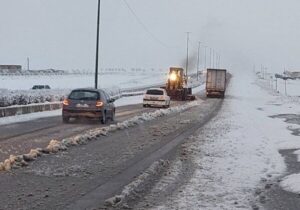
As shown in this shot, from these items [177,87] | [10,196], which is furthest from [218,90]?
[10,196]

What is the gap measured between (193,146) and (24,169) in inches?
259

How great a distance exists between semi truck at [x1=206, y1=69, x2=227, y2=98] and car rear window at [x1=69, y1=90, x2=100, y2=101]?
42630mm

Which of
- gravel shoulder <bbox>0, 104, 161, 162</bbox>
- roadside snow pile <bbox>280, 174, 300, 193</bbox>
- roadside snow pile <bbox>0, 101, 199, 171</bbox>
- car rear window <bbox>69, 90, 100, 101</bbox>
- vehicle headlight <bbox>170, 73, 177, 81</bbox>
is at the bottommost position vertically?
gravel shoulder <bbox>0, 104, 161, 162</bbox>

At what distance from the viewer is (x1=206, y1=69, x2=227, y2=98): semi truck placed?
67062 mm

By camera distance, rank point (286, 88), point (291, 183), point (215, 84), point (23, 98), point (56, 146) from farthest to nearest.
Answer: point (286, 88), point (215, 84), point (23, 98), point (56, 146), point (291, 183)

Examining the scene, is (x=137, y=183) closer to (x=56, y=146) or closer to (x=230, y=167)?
(x=230, y=167)

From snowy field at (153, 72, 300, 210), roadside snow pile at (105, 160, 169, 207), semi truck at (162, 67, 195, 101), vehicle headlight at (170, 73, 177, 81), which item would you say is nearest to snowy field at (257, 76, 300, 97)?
semi truck at (162, 67, 195, 101)

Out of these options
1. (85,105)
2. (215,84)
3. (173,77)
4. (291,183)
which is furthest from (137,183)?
(215,84)

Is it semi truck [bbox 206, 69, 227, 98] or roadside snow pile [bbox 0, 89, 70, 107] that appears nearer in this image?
roadside snow pile [bbox 0, 89, 70, 107]

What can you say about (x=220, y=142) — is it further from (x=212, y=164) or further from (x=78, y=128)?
(x=78, y=128)

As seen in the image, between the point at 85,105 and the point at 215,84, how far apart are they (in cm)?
4386

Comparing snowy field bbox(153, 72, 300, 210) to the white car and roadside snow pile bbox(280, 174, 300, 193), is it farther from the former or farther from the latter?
the white car

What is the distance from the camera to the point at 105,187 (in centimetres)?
1031

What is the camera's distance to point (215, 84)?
67688 millimetres
